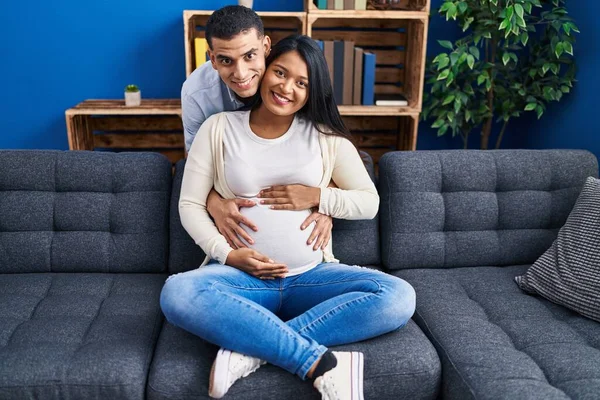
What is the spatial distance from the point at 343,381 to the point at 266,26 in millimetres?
2062

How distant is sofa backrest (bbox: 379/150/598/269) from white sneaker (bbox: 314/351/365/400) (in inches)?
22.2

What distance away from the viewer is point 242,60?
1.50m

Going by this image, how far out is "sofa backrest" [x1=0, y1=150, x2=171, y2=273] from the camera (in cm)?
172

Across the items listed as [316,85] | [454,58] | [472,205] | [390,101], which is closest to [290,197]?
[316,85]

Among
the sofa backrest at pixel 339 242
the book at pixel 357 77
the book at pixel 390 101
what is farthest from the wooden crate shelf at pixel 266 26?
the sofa backrest at pixel 339 242

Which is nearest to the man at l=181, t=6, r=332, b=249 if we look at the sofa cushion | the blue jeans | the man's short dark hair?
the man's short dark hair

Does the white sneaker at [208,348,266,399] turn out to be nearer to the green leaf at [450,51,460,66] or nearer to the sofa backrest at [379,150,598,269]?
the sofa backrest at [379,150,598,269]

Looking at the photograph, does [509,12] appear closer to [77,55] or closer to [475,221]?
[475,221]

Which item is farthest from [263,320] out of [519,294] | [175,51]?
[175,51]

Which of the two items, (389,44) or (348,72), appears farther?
(389,44)

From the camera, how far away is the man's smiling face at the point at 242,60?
1486 mm

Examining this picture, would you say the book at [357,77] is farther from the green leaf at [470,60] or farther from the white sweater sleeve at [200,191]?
the white sweater sleeve at [200,191]

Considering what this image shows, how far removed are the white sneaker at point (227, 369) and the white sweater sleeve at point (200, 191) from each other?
34 cm

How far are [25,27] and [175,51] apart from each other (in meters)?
0.71
